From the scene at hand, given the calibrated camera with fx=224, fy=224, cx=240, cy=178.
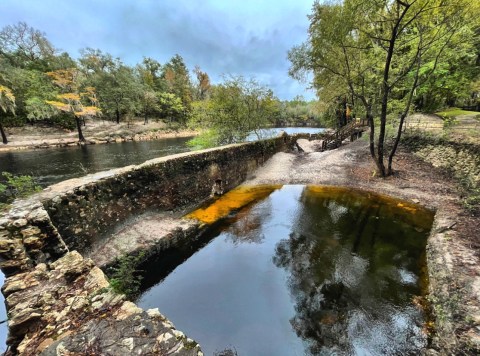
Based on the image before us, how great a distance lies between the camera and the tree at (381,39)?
7.55 metres

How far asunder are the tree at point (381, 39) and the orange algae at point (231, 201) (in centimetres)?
554

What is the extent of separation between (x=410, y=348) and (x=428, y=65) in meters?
11.4

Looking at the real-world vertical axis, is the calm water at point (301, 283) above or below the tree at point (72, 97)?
below

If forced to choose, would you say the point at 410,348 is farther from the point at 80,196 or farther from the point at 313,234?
the point at 80,196

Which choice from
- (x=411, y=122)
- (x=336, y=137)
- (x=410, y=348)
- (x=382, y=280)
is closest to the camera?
(x=410, y=348)

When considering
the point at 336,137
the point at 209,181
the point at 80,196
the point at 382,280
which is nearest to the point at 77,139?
the point at 209,181

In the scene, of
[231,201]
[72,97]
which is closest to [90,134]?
[72,97]

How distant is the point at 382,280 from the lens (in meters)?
4.76

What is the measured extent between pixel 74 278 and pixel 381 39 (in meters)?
10.4

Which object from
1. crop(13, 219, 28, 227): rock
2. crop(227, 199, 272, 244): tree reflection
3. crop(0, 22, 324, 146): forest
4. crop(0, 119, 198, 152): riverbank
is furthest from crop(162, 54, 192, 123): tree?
crop(13, 219, 28, 227): rock

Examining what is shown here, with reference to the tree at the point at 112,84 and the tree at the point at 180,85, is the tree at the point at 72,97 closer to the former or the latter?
the tree at the point at 112,84

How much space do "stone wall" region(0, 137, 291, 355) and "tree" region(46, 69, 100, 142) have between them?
24.4 metres

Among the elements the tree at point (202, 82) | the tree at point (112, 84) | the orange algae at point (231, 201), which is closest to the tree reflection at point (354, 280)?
the orange algae at point (231, 201)

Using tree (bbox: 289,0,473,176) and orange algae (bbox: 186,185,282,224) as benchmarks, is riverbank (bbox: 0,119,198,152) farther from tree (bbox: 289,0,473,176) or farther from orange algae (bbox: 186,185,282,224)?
tree (bbox: 289,0,473,176)
